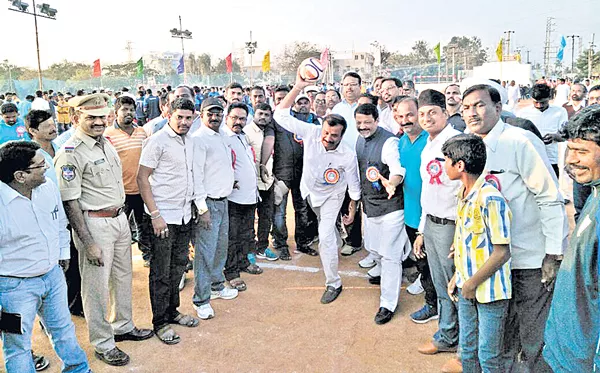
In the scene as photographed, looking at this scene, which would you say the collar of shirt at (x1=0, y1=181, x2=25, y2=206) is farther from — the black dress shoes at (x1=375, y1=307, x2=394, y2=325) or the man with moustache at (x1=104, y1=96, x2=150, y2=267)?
the black dress shoes at (x1=375, y1=307, x2=394, y2=325)

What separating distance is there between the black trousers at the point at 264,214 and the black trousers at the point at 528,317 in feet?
11.3

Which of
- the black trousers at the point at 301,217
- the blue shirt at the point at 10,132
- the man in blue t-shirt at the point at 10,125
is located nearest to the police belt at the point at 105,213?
the black trousers at the point at 301,217

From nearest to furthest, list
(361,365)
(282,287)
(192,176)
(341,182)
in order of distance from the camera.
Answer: (361,365), (192,176), (341,182), (282,287)

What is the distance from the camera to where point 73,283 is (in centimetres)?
466

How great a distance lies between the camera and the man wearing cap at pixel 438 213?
3.60 meters

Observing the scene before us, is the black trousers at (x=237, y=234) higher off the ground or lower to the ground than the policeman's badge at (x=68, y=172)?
lower

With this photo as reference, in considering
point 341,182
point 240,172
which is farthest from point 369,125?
point 240,172

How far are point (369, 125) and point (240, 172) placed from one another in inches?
58.9

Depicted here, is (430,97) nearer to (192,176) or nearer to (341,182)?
(341,182)

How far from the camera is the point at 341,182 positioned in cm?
498

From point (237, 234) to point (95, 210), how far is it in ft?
6.64

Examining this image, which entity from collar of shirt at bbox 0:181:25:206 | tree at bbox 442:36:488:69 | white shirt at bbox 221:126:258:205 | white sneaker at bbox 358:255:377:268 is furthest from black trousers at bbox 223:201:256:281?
tree at bbox 442:36:488:69

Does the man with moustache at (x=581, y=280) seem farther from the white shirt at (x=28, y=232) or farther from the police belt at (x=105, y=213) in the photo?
the police belt at (x=105, y=213)

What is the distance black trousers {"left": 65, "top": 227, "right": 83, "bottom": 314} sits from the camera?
464 centimetres
